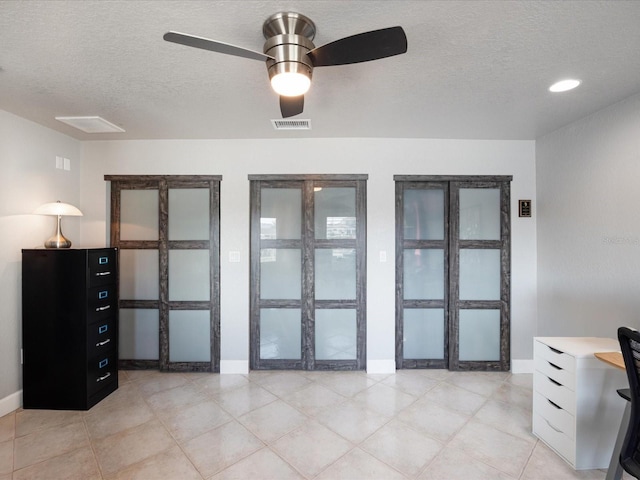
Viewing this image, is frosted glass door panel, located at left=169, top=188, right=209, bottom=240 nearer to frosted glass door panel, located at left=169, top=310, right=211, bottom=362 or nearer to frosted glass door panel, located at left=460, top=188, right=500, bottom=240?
frosted glass door panel, located at left=169, top=310, right=211, bottom=362

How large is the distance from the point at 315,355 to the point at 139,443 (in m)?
1.75

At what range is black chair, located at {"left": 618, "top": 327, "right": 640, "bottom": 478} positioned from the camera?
1306 mm

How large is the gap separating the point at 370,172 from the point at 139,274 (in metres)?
2.92

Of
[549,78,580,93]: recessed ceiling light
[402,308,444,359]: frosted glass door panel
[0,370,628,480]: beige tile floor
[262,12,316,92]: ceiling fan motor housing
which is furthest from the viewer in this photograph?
[402,308,444,359]: frosted glass door panel

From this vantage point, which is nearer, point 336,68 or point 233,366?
point 336,68

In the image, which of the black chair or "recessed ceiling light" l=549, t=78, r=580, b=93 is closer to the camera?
the black chair

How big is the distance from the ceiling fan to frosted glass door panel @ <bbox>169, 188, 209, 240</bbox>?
214 centimetres

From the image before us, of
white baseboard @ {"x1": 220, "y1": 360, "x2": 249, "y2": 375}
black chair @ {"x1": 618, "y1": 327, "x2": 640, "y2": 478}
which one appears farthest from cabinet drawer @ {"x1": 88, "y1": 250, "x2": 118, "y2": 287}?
black chair @ {"x1": 618, "y1": 327, "x2": 640, "y2": 478}

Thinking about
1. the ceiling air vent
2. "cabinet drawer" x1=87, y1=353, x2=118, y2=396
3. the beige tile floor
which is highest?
the ceiling air vent

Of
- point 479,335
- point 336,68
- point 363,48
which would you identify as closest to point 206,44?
point 363,48

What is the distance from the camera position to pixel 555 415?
2.01m

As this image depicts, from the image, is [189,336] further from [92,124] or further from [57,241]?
[92,124]

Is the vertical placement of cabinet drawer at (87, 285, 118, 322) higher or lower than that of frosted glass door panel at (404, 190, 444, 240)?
lower

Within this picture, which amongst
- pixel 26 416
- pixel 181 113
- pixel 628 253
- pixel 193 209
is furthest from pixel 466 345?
pixel 26 416
